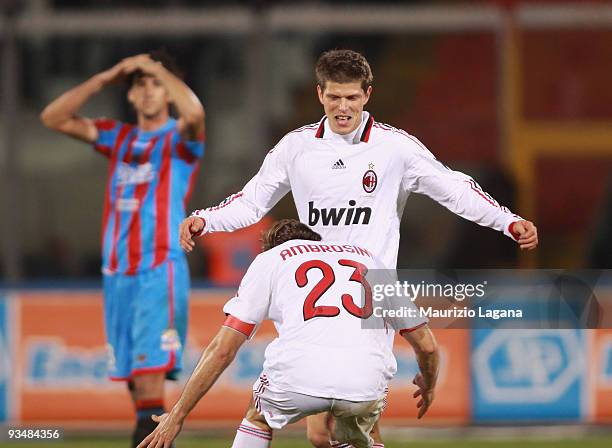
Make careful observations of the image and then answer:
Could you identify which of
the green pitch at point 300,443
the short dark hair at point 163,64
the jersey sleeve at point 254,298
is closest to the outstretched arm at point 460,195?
the jersey sleeve at point 254,298

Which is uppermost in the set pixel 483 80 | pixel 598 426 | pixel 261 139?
pixel 483 80

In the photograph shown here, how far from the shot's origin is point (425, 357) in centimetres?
592

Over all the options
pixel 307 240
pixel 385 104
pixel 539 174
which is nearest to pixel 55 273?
pixel 385 104

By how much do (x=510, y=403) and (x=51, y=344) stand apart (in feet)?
11.7

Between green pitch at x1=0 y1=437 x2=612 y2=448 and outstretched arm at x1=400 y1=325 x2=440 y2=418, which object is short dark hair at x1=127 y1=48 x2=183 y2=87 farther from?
green pitch at x1=0 y1=437 x2=612 y2=448

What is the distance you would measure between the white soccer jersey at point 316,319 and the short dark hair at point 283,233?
6.6 inches

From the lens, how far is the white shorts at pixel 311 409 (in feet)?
17.3

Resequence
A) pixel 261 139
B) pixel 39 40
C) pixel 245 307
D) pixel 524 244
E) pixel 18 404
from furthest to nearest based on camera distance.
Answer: pixel 39 40 → pixel 261 139 → pixel 18 404 → pixel 524 244 → pixel 245 307

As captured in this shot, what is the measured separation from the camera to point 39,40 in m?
18.3

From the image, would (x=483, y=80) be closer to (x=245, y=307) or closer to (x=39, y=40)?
(x=39, y=40)

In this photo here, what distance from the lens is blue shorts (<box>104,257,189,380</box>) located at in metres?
7.60

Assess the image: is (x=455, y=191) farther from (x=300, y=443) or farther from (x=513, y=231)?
(x=300, y=443)

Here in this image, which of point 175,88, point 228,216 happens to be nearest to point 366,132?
point 228,216

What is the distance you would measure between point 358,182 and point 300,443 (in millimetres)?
3866
